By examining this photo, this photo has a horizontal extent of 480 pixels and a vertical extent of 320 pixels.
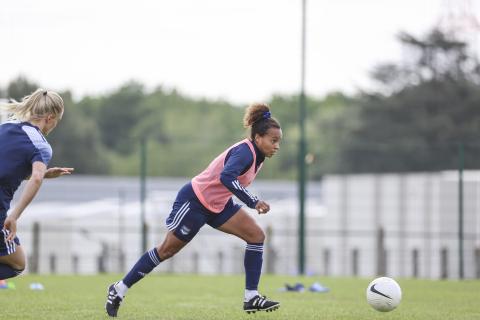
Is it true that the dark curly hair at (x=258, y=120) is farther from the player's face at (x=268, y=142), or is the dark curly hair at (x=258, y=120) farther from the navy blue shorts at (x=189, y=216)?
the navy blue shorts at (x=189, y=216)

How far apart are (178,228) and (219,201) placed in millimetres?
423

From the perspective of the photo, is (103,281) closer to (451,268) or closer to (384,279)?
(384,279)

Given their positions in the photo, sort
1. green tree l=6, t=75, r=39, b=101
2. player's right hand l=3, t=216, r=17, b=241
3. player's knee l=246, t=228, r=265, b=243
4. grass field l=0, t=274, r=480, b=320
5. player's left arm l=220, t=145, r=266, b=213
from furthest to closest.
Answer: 1. green tree l=6, t=75, r=39, b=101
2. grass field l=0, t=274, r=480, b=320
3. player's knee l=246, t=228, r=265, b=243
4. player's left arm l=220, t=145, r=266, b=213
5. player's right hand l=3, t=216, r=17, b=241

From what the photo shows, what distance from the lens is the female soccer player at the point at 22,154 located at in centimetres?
685

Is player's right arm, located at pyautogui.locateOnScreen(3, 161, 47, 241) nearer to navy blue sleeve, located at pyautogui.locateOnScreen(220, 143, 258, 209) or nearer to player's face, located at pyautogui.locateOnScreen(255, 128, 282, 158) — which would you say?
navy blue sleeve, located at pyautogui.locateOnScreen(220, 143, 258, 209)

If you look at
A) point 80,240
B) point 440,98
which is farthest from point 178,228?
point 440,98

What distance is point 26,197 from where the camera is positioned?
21.8 ft

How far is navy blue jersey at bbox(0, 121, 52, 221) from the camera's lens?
6.93 metres

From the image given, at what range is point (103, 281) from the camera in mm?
15039

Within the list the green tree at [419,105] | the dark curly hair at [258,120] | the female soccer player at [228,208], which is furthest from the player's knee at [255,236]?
the green tree at [419,105]

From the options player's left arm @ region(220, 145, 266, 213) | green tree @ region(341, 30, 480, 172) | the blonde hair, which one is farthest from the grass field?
green tree @ region(341, 30, 480, 172)

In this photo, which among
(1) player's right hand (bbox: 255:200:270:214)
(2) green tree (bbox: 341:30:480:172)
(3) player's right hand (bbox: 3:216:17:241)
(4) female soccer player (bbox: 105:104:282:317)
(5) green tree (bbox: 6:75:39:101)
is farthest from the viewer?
(5) green tree (bbox: 6:75:39:101)

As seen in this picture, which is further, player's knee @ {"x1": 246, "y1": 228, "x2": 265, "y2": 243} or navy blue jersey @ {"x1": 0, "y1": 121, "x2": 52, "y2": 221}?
player's knee @ {"x1": 246, "y1": 228, "x2": 265, "y2": 243}

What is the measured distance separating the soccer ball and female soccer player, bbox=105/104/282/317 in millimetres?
949
